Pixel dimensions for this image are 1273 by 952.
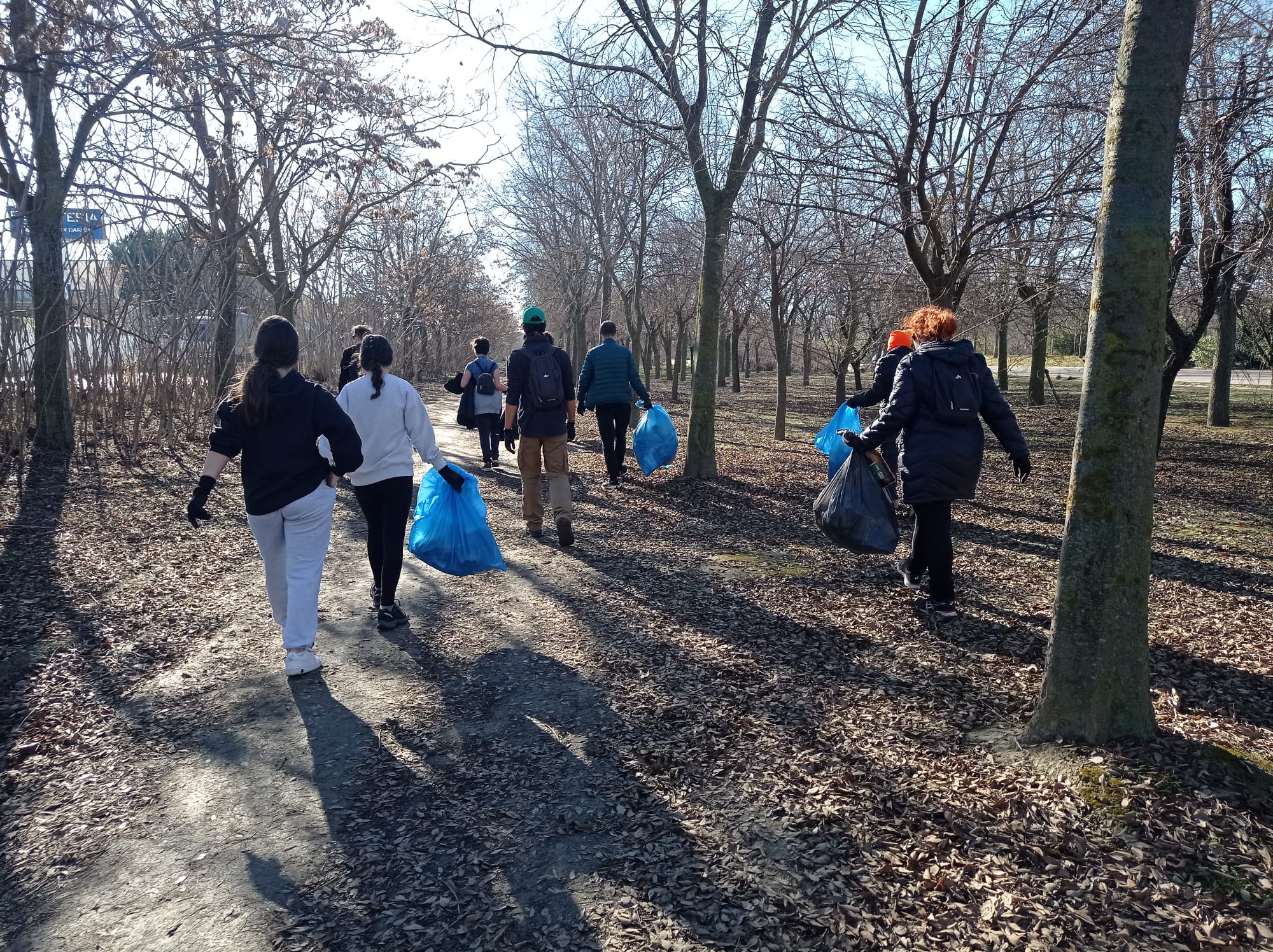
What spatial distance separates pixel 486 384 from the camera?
473 inches

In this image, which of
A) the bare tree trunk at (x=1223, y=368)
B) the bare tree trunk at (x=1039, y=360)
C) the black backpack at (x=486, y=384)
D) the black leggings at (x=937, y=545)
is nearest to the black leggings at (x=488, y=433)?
the black backpack at (x=486, y=384)

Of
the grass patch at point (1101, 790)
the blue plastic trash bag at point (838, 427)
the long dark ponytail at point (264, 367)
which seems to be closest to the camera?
the grass patch at point (1101, 790)

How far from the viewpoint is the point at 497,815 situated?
10.0 feet

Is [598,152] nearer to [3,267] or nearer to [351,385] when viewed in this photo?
[3,267]

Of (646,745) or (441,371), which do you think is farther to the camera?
(441,371)

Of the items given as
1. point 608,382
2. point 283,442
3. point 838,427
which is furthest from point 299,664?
point 608,382

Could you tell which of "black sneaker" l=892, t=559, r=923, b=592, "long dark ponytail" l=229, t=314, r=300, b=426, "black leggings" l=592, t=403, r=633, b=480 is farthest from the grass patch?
"black leggings" l=592, t=403, r=633, b=480

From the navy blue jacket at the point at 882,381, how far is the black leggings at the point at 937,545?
158 centimetres

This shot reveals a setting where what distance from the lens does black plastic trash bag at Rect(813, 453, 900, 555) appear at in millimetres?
5016

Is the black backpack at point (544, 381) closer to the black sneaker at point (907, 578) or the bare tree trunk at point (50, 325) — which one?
the black sneaker at point (907, 578)

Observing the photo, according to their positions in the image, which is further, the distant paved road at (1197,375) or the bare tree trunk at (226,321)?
the distant paved road at (1197,375)

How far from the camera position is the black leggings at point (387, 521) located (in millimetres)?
4984

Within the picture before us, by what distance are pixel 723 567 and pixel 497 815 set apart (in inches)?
148

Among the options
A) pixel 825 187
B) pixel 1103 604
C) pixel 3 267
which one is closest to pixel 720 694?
pixel 1103 604
